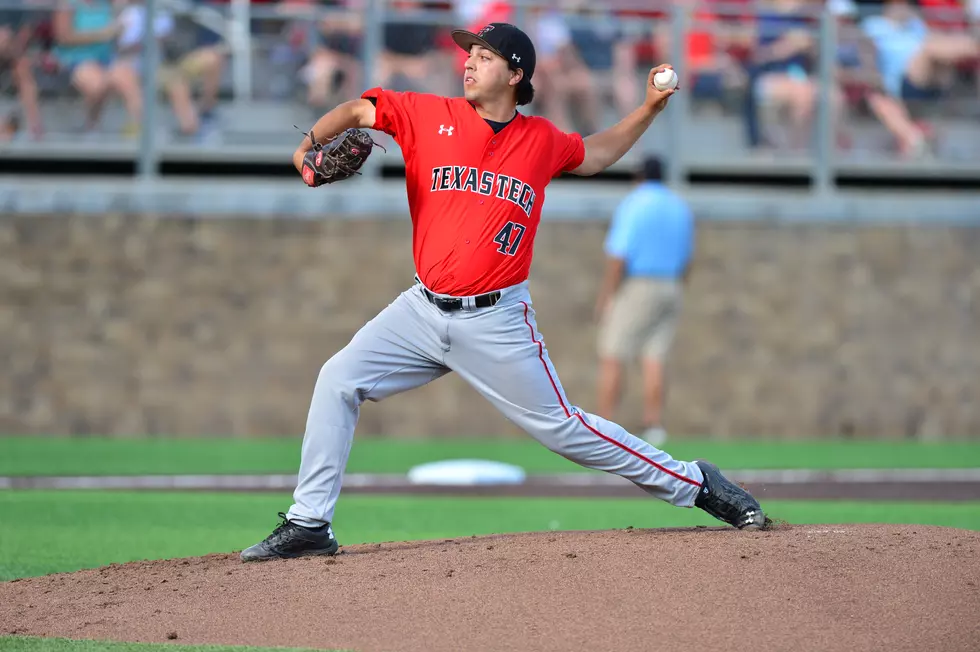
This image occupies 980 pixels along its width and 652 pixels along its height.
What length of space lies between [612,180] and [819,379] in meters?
2.95

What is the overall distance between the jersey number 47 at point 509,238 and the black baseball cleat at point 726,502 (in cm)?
134

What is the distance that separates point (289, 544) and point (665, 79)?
2.59m

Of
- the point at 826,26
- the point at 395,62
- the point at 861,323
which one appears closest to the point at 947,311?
the point at 861,323

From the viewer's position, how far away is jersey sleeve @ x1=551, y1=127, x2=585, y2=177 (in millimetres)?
6203

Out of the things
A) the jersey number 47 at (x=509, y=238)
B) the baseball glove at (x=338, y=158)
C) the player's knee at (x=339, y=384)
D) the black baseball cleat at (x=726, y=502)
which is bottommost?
the black baseball cleat at (x=726, y=502)

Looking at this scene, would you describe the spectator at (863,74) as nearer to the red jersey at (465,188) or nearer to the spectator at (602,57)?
the spectator at (602,57)

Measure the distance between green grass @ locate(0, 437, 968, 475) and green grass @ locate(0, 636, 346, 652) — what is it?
233 inches

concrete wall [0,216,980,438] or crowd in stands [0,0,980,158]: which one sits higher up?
crowd in stands [0,0,980,158]

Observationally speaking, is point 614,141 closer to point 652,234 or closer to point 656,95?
point 656,95

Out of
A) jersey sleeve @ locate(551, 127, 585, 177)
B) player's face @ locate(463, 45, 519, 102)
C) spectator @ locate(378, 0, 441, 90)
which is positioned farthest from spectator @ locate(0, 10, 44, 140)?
jersey sleeve @ locate(551, 127, 585, 177)

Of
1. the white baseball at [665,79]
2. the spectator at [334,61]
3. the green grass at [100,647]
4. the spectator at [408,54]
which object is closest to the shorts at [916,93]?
the spectator at [408,54]

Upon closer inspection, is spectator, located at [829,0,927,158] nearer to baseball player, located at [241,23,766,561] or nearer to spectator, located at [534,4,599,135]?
spectator, located at [534,4,599,135]

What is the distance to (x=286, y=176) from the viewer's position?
13961mm

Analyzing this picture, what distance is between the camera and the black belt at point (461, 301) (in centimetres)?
593
